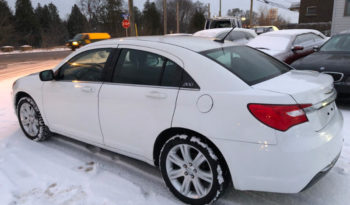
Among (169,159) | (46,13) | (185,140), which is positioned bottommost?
(169,159)

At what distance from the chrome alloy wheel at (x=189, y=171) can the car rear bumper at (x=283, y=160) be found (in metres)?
0.29

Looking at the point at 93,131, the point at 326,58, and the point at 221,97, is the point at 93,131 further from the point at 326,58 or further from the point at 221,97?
the point at 326,58

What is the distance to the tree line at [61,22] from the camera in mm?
43984

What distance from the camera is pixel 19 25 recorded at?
5119 cm

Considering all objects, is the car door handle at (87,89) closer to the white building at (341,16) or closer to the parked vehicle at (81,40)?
the white building at (341,16)

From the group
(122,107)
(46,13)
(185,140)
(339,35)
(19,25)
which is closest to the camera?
(185,140)

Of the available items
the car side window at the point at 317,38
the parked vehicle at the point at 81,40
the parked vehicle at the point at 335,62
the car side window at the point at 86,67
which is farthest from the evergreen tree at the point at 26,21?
the car side window at the point at 86,67

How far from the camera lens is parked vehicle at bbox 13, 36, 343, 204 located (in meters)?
2.28

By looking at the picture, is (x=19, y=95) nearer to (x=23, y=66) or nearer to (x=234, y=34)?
(x=234, y=34)

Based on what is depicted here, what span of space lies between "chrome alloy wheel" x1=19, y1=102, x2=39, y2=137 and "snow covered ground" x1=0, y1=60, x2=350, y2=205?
0.23 metres

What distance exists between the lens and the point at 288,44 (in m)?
8.29

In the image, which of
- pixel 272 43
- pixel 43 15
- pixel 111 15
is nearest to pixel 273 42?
pixel 272 43

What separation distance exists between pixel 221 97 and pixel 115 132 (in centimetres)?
138

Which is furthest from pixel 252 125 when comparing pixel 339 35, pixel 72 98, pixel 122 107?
pixel 339 35
